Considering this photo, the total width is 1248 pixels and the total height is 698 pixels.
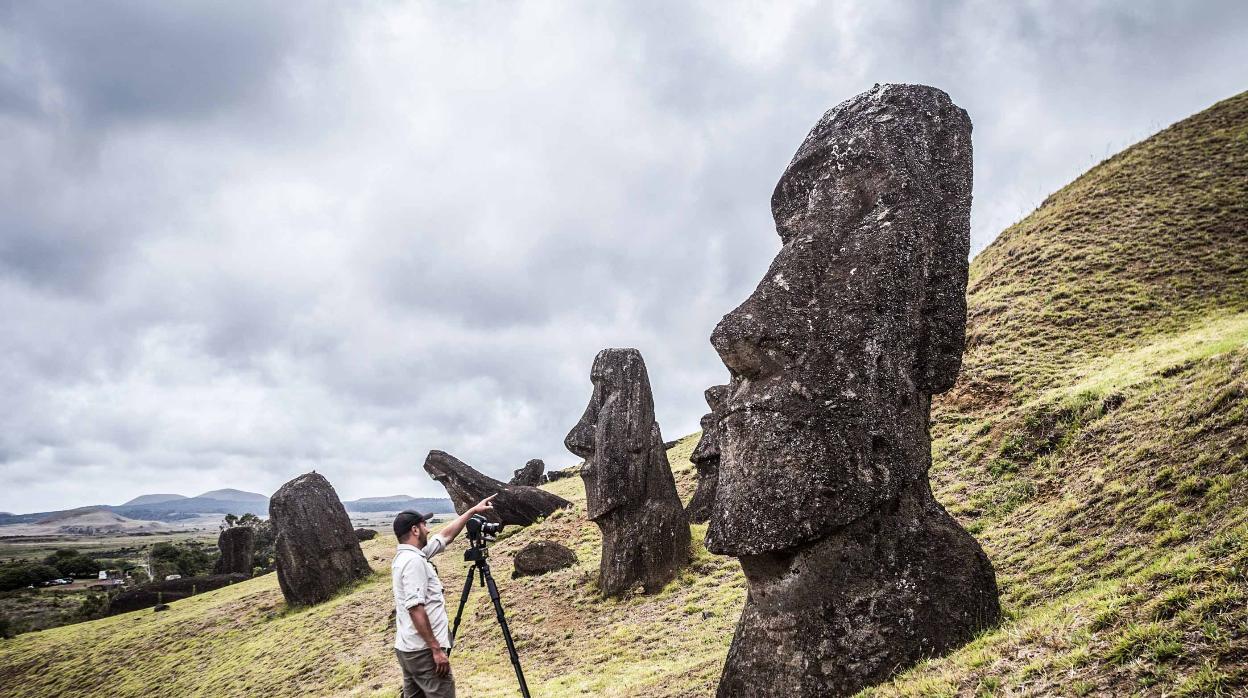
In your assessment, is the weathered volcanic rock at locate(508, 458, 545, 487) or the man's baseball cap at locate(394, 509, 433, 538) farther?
the weathered volcanic rock at locate(508, 458, 545, 487)

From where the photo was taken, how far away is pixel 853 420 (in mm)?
6035

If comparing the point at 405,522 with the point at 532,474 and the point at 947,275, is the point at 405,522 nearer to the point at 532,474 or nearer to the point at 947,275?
the point at 947,275

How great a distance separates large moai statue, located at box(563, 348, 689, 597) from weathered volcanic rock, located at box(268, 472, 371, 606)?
1153cm

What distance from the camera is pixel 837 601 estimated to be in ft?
18.7

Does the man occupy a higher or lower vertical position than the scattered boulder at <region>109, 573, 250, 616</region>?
higher

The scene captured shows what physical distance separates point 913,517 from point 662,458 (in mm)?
8638

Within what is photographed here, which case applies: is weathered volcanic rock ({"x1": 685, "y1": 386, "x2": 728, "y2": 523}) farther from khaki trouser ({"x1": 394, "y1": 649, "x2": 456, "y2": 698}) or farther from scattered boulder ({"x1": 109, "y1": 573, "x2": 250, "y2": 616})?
scattered boulder ({"x1": 109, "y1": 573, "x2": 250, "y2": 616})

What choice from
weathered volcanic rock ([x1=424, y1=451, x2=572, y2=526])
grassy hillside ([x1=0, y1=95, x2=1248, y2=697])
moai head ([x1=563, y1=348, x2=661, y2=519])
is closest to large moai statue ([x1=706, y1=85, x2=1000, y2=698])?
grassy hillside ([x1=0, y1=95, x2=1248, y2=697])

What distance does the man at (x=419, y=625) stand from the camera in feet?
20.5

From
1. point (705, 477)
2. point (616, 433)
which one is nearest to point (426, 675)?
point (616, 433)

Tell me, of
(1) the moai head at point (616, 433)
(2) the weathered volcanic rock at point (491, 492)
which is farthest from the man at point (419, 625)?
(2) the weathered volcanic rock at point (491, 492)

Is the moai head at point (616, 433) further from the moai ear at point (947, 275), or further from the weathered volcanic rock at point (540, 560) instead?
the moai ear at point (947, 275)

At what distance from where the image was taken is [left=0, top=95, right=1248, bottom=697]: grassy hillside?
174 inches

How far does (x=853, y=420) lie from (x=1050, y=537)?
4.12 metres
